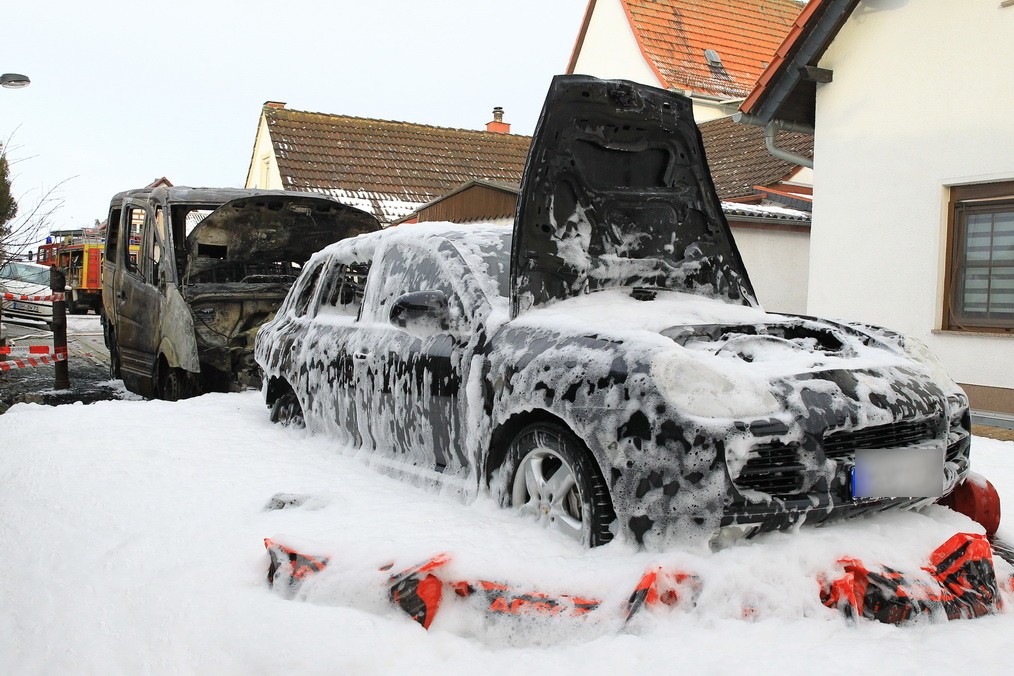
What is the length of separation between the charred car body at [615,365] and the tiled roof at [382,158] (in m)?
16.1

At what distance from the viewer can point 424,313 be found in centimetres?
440

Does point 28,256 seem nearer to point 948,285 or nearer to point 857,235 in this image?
point 857,235

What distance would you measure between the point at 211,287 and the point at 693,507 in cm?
626

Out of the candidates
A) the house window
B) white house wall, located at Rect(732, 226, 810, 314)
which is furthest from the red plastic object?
white house wall, located at Rect(732, 226, 810, 314)

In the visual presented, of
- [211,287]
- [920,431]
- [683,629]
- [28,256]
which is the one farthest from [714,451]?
[28,256]

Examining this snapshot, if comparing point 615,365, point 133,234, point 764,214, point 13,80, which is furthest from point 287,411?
point 13,80

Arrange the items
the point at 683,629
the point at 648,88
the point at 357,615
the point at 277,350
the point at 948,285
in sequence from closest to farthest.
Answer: the point at 683,629 → the point at 357,615 → the point at 648,88 → the point at 277,350 → the point at 948,285

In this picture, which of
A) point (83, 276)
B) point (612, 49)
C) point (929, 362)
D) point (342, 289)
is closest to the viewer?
point (929, 362)

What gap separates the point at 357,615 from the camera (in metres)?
3.18

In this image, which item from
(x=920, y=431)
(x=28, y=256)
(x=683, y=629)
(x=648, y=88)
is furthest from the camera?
(x=28, y=256)

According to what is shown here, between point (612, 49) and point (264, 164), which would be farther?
point (264, 164)

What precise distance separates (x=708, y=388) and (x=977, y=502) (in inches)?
59.2

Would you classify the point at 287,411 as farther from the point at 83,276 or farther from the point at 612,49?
the point at 83,276

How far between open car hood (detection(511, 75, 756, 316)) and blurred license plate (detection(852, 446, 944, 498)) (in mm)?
1478
